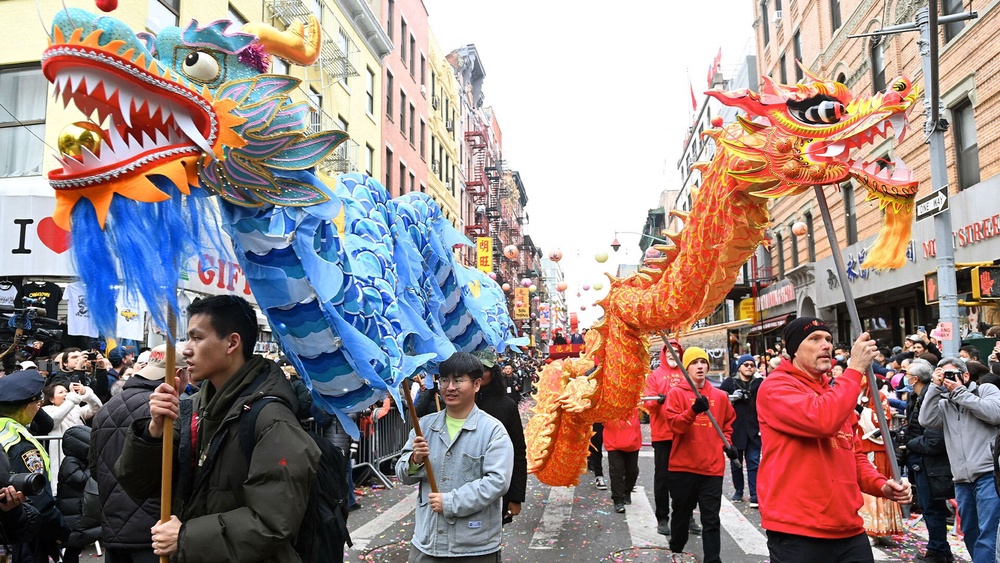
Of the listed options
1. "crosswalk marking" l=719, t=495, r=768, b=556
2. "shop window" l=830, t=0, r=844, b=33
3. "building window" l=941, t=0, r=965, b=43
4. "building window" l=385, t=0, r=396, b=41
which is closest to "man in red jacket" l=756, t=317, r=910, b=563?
"crosswalk marking" l=719, t=495, r=768, b=556

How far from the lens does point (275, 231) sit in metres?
2.90

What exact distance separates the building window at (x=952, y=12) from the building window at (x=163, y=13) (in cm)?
1453

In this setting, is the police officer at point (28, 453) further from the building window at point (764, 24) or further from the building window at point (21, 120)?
the building window at point (764, 24)

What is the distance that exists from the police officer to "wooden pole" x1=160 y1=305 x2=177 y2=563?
187cm

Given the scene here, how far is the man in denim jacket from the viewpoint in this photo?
10.9 ft

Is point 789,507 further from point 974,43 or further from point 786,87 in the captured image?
point 974,43

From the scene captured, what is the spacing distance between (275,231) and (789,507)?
2.76 meters

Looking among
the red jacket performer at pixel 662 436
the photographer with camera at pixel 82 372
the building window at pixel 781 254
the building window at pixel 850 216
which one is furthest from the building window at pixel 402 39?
the red jacket performer at pixel 662 436

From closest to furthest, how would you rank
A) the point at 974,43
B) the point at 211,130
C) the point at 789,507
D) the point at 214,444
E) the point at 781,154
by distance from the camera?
the point at 214,444 < the point at 211,130 < the point at 789,507 < the point at 781,154 < the point at 974,43

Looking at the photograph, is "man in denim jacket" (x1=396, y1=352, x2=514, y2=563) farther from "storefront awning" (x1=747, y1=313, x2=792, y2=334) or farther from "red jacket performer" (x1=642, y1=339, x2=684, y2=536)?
"storefront awning" (x1=747, y1=313, x2=792, y2=334)

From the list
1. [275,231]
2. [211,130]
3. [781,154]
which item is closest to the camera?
[211,130]

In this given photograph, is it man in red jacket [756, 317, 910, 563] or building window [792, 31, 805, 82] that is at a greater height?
building window [792, 31, 805, 82]

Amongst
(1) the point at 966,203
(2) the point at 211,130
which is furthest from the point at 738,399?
(1) the point at 966,203

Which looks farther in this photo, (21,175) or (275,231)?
(21,175)
